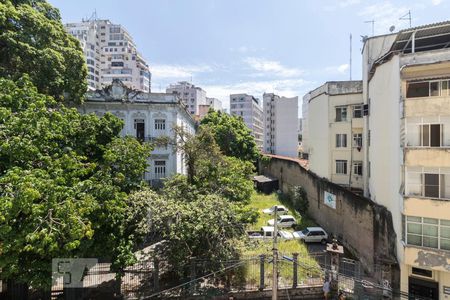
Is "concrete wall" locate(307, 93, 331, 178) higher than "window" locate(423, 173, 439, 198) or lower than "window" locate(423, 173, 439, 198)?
higher

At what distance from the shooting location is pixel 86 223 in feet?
28.9

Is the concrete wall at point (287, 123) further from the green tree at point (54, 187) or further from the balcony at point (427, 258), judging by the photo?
the green tree at point (54, 187)

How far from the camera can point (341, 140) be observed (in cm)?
2025

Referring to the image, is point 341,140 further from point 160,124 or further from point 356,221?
point 160,124

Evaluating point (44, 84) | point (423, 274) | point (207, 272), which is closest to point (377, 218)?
point (423, 274)

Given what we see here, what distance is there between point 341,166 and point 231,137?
1438 cm

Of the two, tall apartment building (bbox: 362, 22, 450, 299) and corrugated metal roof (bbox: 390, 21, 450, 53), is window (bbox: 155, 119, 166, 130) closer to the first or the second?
tall apartment building (bbox: 362, 22, 450, 299)

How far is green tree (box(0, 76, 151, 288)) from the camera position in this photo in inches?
290

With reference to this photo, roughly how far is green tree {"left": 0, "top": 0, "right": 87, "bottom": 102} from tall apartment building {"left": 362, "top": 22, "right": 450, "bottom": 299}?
55.9ft

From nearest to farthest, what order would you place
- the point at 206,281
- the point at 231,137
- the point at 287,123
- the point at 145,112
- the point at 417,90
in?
the point at 417,90, the point at 206,281, the point at 145,112, the point at 231,137, the point at 287,123

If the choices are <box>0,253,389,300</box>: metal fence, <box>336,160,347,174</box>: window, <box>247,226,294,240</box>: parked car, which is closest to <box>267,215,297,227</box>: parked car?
<box>247,226,294,240</box>: parked car

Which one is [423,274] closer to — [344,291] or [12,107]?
[344,291]

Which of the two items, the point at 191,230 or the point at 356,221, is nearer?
the point at 191,230

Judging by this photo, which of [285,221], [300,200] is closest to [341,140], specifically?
[300,200]
